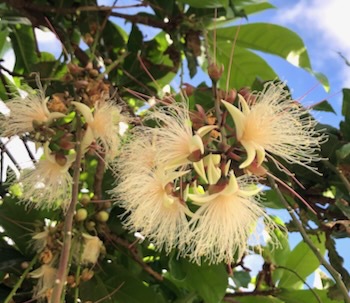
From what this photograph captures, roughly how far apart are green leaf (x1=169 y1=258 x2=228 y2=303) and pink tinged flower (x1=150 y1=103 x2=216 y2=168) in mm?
293

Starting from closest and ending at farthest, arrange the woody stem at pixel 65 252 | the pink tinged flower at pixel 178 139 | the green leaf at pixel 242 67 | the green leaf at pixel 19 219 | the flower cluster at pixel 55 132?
the woody stem at pixel 65 252 → the pink tinged flower at pixel 178 139 → the flower cluster at pixel 55 132 → the green leaf at pixel 19 219 → the green leaf at pixel 242 67

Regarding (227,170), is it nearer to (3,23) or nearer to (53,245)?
(53,245)

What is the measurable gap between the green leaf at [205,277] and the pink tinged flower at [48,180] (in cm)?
19

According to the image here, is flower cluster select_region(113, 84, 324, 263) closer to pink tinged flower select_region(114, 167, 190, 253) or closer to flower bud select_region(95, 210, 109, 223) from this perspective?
pink tinged flower select_region(114, 167, 190, 253)

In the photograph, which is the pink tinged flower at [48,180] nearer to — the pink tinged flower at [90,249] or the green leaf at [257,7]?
the pink tinged flower at [90,249]

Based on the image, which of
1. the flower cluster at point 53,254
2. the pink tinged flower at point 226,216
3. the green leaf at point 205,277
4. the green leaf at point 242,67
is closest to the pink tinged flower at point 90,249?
the flower cluster at point 53,254

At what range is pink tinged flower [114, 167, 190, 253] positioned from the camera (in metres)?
0.65

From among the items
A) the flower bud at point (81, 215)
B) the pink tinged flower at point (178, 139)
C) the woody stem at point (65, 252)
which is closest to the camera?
the woody stem at point (65, 252)

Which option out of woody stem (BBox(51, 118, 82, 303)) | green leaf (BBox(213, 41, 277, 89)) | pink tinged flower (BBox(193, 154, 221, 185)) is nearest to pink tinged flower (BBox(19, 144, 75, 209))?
woody stem (BBox(51, 118, 82, 303))

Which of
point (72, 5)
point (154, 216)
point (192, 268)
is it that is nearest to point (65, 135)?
point (154, 216)

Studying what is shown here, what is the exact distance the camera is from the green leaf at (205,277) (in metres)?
0.92

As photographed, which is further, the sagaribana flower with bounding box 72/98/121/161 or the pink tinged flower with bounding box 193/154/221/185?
the sagaribana flower with bounding box 72/98/121/161

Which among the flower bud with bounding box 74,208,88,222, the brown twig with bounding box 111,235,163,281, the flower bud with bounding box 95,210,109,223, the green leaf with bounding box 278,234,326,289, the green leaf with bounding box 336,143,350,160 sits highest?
the green leaf with bounding box 336,143,350,160

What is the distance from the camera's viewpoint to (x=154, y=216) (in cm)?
69
